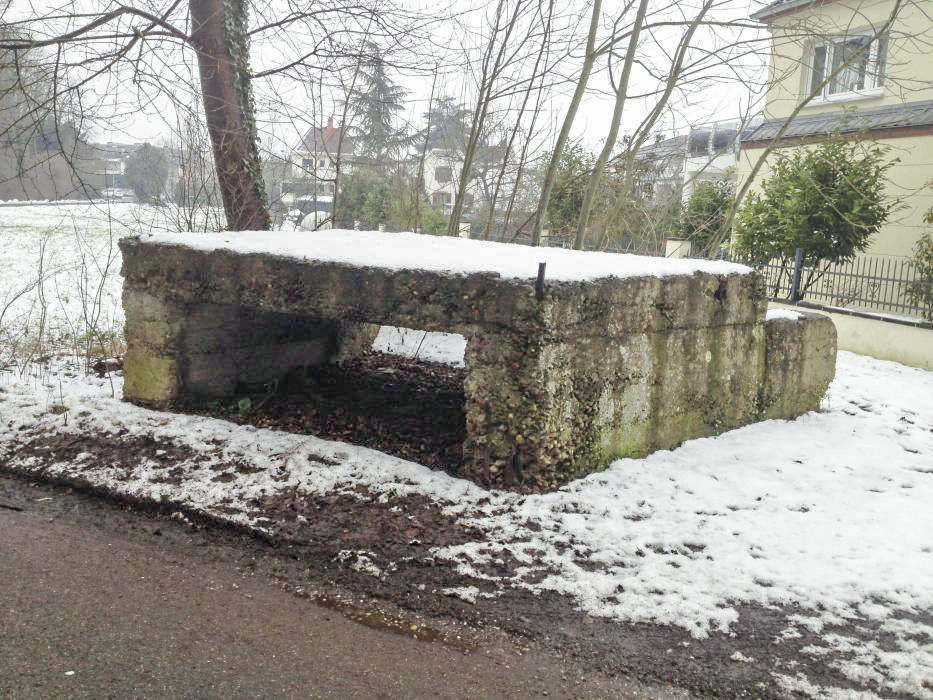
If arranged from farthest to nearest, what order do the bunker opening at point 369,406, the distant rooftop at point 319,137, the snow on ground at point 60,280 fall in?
the distant rooftop at point 319,137, the snow on ground at point 60,280, the bunker opening at point 369,406

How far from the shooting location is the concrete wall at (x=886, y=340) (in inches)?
388

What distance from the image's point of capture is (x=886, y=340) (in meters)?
10.3

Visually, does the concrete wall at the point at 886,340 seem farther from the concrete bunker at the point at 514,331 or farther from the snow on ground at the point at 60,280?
the snow on ground at the point at 60,280

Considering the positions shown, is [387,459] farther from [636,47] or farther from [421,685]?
[636,47]

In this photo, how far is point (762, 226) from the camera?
40.9 ft

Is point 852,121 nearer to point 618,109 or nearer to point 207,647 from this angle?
point 618,109

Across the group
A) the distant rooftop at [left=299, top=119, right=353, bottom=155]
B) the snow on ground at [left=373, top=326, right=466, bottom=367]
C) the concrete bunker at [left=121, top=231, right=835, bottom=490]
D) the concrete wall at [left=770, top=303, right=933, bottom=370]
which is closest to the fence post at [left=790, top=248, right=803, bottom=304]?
the concrete wall at [left=770, top=303, right=933, bottom=370]

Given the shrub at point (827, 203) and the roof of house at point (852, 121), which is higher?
the roof of house at point (852, 121)

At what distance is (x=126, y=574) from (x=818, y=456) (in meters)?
4.23

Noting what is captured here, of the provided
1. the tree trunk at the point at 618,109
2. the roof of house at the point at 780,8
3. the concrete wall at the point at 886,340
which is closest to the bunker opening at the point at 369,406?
the tree trunk at the point at 618,109

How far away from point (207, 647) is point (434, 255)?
2596 mm

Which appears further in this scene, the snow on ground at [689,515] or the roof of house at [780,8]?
the roof of house at [780,8]

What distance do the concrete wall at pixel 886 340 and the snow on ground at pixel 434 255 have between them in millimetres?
5207

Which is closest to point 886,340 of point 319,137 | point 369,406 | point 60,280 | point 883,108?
point 883,108
